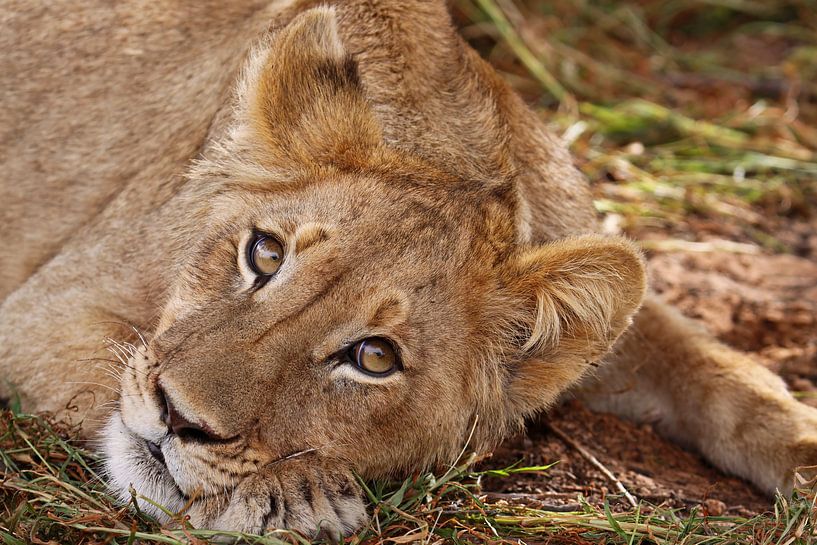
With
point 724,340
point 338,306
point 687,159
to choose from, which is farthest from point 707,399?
point 687,159

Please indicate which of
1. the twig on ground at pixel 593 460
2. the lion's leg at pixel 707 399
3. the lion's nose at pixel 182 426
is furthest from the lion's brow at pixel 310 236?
the lion's leg at pixel 707 399

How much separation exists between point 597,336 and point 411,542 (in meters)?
1.01

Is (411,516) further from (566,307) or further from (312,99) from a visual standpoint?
(312,99)

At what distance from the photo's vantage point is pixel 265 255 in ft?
12.0

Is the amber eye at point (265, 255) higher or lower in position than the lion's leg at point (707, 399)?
higher

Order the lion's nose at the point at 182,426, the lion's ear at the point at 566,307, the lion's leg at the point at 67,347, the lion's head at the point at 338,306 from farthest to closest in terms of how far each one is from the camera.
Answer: the lion's leg at the point at 67,347, the lion's ear at the point at 566,307, the lion's head at the point at 338,306, the lion's nose at the point at 182,426

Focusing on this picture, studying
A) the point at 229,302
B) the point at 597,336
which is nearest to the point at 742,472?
the point at 597,336

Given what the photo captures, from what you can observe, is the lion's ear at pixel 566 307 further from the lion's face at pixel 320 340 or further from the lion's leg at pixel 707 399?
the lion's leg at pixel 707 399

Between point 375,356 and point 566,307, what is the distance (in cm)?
78

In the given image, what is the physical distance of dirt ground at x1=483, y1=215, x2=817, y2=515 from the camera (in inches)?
166

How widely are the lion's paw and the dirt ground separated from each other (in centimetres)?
63

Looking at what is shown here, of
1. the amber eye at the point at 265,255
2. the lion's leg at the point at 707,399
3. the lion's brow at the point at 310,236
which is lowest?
the lion's leg at the point at 707,399

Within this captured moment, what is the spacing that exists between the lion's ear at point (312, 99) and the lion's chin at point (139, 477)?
1.17 m

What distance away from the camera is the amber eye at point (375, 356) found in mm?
3535
